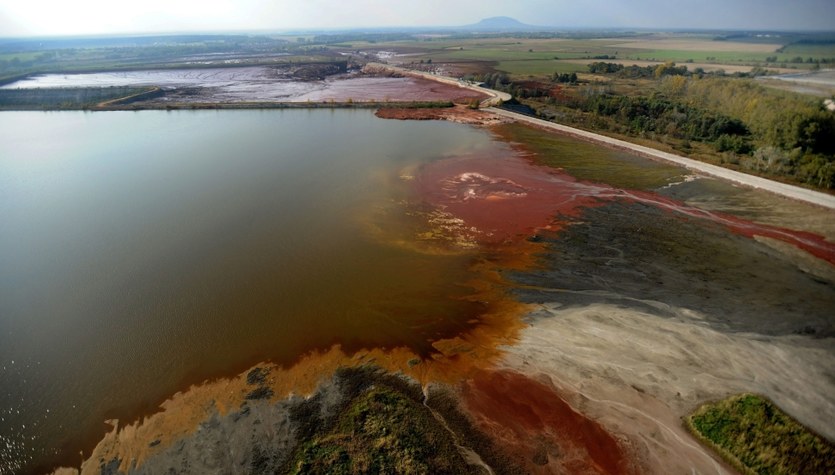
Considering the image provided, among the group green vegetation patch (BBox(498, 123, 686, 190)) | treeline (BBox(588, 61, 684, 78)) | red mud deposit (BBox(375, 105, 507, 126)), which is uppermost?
treeline (BBox(588, 61, 684, 78))

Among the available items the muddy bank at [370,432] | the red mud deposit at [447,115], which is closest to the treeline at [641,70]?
the red mud deposit at [447,115]

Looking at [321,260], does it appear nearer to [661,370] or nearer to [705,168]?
[661,370]

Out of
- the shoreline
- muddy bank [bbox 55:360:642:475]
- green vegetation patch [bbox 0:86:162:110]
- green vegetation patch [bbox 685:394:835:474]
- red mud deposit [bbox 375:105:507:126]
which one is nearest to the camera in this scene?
green vegetation patch [bbox 685:394:835:474]

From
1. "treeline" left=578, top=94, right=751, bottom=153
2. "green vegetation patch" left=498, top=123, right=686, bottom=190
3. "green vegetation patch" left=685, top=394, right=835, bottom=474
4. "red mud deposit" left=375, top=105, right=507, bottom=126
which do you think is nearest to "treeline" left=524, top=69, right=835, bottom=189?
"treeline" left=578, top=94, right=751, bottom=153

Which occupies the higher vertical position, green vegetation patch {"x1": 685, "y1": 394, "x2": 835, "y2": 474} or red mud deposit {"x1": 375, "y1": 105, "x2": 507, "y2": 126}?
red mud deposit {"x1": 375, "y1": 105, "x2": 507, "y2": 126}

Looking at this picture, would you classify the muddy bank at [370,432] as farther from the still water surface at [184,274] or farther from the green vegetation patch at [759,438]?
the green vegetation patch at [759,438]

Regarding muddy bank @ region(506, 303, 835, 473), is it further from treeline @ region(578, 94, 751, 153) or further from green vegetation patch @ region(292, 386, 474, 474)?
treeline @ region(578, 94, 751, 153)

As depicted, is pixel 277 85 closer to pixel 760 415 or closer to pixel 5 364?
pixel 5 364
